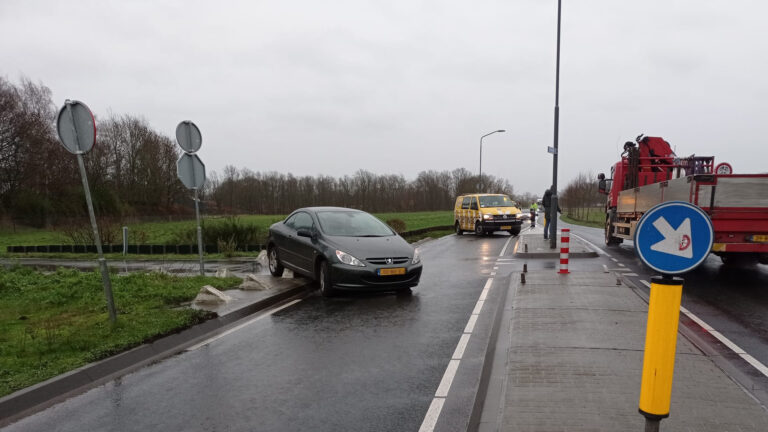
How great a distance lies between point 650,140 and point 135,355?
1570cm

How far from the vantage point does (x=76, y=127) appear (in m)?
5.45

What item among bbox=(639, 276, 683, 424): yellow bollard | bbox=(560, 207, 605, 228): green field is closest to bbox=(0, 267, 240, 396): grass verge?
bbox=(639, 276, 683, 424): yellow bollard

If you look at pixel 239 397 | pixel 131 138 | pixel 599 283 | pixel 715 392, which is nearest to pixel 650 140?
pixel 599 283

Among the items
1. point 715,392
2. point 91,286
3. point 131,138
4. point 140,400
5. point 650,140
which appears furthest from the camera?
point 131,138

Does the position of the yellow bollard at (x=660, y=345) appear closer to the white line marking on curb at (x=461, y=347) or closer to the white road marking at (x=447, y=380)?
the white road marking at (x=447, y=380)

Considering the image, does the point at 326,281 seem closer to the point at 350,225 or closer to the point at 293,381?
the point at 350,225

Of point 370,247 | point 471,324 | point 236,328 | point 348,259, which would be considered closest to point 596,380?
point 471,324

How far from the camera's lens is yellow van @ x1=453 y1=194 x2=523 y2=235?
21875 mm

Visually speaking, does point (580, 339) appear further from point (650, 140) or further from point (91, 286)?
point (650, 140)

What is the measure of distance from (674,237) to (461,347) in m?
2.96

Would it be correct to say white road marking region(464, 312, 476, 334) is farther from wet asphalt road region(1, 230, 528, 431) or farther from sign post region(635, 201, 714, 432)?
sign post region(635, 201, 714, 432)

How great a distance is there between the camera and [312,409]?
3627mm

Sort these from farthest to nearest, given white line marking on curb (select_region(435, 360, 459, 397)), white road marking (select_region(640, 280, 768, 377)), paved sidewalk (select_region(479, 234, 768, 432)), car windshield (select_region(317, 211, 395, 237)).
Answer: car windshield (select_region(317, 211, 395, 237)) < white road marking (select_region(640, 280, 768, 377)) < white line marking on curb (select_region(435, 360, 459, 397)) < paved sidewalk (select_region(479, 234, 768, 432))

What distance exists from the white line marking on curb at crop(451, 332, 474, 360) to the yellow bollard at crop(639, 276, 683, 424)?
2.34 metres
